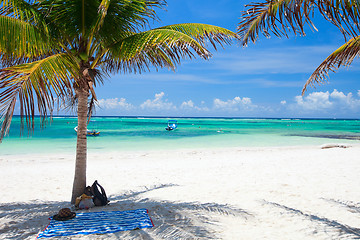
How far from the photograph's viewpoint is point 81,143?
189 inches

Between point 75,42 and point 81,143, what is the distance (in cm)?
185

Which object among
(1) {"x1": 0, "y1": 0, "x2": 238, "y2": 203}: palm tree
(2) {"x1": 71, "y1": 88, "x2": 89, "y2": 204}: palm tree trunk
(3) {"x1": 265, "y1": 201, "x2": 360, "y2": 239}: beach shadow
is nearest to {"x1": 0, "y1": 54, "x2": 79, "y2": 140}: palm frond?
(1) {"x1": 0, "y1": 0, "x2": 238, "y2": 203}: palm tree

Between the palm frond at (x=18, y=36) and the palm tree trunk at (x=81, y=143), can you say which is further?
the palm tree trunk at (x=81, y=143)

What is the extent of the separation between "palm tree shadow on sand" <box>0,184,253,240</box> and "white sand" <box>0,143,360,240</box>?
0.05 ft

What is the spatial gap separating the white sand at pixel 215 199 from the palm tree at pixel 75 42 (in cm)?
146

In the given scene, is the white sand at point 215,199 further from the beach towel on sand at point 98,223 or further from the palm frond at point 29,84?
the palm frond at point 29,84

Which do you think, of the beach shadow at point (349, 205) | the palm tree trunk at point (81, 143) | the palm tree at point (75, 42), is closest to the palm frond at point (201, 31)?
the palm tree at point (75, 42)

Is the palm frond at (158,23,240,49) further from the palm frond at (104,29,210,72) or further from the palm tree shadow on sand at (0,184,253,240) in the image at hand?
the palm tree shadow on sand at (0,184,253,240)

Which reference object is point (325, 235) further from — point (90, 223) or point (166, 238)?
point (90, 223)

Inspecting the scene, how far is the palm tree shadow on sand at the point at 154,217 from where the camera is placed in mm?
3572

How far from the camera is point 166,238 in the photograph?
3.47m

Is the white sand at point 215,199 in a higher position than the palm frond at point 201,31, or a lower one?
lower

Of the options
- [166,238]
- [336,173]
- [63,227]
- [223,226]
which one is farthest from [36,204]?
[336,173]

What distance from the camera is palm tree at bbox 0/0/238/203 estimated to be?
117 inches
